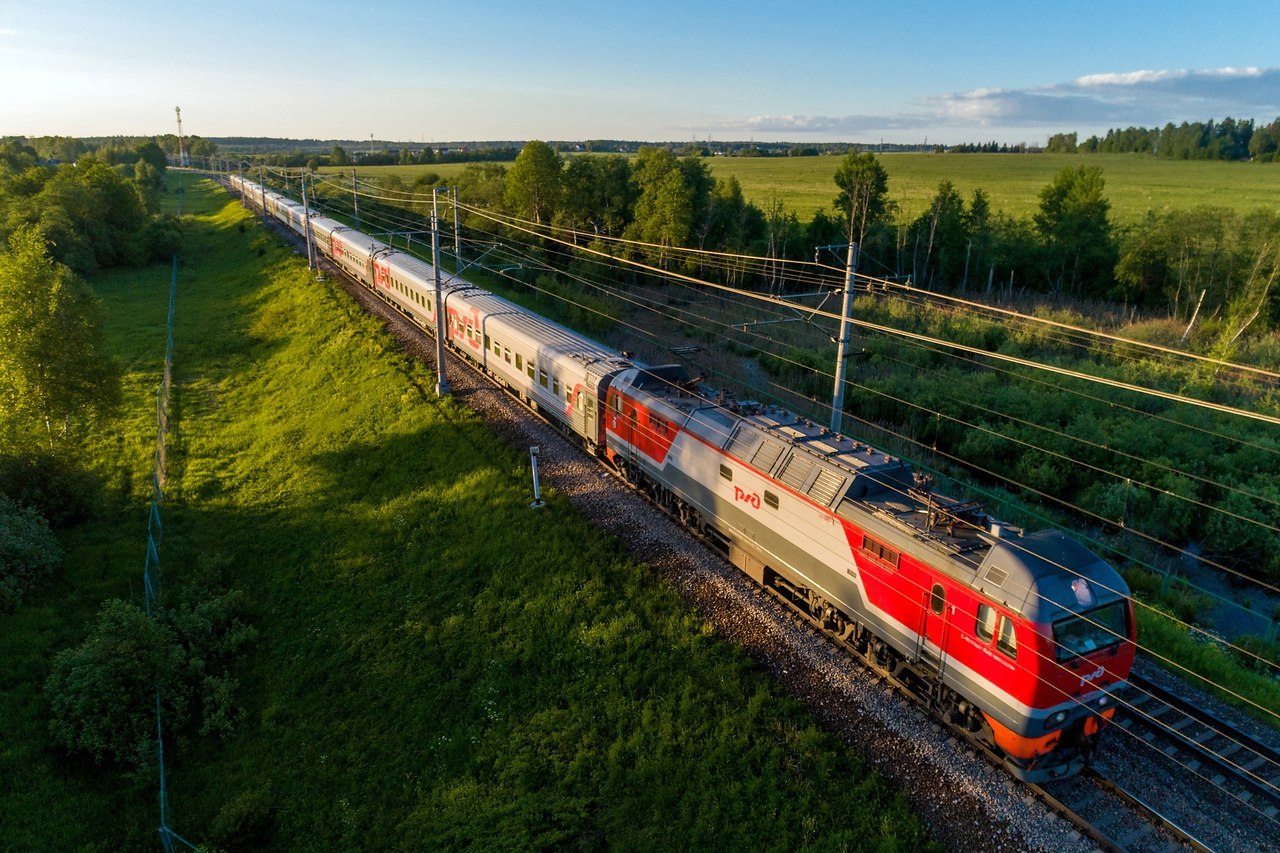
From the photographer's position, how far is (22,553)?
20.5 m

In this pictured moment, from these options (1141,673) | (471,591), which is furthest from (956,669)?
(471,591)

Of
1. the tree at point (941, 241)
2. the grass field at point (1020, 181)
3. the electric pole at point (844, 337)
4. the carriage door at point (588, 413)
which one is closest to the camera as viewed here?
the electric pole at point (844, 337)

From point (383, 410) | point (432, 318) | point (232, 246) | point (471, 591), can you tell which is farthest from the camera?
point (232, 246)

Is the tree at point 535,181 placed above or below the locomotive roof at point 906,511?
above

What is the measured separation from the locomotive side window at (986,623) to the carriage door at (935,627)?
0.60 meters

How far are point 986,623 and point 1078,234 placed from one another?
59919mm

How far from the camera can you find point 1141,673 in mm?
14922

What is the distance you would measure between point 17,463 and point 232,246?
2227 inches

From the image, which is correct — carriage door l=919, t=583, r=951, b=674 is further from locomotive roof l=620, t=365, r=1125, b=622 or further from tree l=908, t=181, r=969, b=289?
tree l=908, t=181, r=969, b=289

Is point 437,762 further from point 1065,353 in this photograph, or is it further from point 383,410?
point 1065,353

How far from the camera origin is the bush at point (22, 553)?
64.7ft

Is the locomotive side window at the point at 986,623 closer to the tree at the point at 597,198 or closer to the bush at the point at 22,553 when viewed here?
the bush at the point at 22,553

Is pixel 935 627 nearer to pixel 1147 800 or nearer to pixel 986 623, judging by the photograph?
pixel 986 623

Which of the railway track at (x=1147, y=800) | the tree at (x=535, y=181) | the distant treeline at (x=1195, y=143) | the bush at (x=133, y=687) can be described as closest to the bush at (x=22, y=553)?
the bush at (x=133, y=687)
